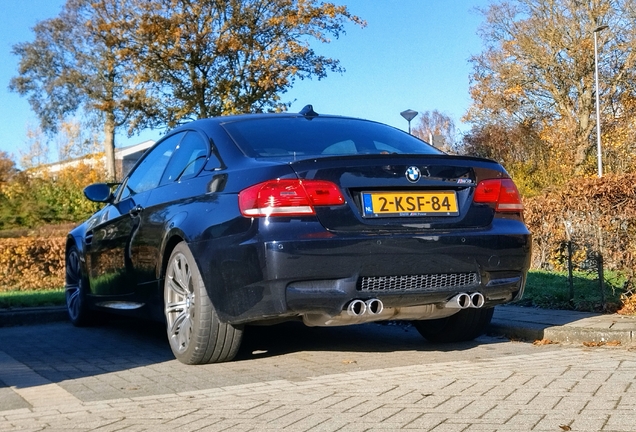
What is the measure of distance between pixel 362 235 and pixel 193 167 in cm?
157

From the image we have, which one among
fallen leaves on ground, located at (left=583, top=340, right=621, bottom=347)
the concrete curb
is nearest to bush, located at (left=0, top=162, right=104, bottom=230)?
the concrete curb

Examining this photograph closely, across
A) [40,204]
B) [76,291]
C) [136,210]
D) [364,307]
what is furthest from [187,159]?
[40,204]

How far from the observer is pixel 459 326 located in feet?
20.8

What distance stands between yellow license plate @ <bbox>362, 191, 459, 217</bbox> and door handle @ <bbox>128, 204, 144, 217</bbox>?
2.16 metres

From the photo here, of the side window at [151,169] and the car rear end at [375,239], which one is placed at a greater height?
the side window at [151,169]

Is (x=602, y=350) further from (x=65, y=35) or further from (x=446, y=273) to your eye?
(x=65, y=35)

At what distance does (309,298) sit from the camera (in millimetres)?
4992

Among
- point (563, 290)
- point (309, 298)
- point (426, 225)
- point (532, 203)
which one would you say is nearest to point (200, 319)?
point (309, 298)

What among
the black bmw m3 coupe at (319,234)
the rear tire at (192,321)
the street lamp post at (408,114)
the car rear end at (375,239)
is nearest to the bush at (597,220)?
the black bmw m3 coupe at (319,234)

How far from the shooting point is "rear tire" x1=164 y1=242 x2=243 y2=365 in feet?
17.8

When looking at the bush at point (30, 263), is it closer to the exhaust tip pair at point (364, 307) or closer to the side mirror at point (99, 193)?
the side mirror at point (99, 193)

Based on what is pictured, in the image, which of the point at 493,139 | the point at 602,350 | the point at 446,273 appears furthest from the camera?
the point at 493,139

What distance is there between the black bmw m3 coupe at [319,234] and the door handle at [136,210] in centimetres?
25

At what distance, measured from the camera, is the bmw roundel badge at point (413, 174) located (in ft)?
17.2
